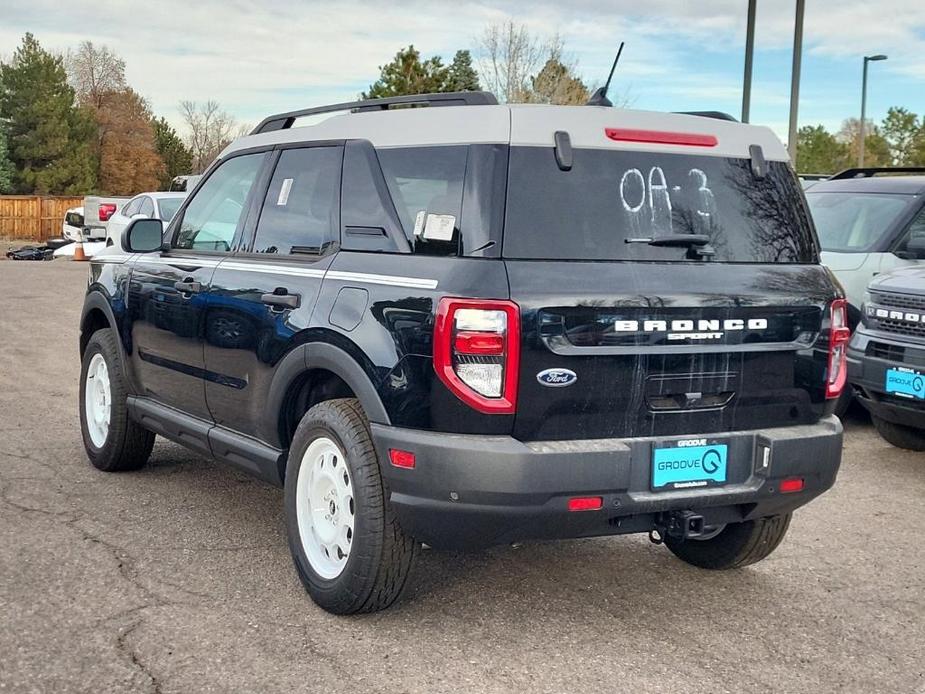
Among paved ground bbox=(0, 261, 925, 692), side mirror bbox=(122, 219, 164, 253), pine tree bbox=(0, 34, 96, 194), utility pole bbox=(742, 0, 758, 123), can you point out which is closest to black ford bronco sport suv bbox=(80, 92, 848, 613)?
paved ground bbox=(0, 261, 925, 692)

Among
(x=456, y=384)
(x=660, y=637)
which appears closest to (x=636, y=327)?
(x=456, y=384)

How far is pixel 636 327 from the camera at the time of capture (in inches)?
153

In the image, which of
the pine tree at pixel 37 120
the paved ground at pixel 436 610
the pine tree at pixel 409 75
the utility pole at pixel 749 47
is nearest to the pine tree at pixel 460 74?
the pine tree at pixel 409 75

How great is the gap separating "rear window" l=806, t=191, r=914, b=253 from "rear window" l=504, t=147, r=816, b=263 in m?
4.71

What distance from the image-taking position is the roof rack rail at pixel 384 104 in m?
4.21

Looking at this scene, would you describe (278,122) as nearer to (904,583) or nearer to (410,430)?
(410,430)

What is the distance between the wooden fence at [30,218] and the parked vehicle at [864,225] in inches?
1752

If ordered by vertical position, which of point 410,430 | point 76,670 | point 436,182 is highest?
point 436,182

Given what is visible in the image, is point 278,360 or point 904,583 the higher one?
point 278,360

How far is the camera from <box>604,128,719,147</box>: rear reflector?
Answer: 13.5ft

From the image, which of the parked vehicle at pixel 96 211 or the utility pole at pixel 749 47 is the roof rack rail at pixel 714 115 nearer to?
the utility pole at pixel 749 47

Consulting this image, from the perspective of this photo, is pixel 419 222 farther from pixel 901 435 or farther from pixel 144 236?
pixel 901 435

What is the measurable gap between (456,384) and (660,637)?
1.35 m

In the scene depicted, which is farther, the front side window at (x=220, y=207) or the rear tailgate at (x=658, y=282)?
the front side window at (x=220, y=207)
